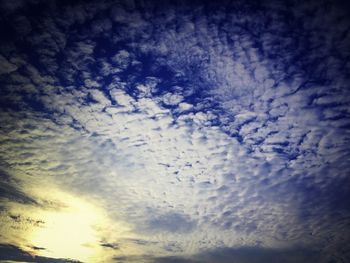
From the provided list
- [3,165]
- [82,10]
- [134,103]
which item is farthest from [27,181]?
[82,10]

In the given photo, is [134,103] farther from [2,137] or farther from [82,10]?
[2,137]

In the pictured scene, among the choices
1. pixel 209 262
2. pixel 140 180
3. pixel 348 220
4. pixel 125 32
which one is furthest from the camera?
pixel 209 262

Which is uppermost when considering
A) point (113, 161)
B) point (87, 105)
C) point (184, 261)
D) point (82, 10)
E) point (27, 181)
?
point (82, 10)

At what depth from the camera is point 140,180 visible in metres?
8.16

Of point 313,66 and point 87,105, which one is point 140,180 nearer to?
point 87,105

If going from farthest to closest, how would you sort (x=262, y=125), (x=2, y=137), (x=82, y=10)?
(x=2, y=137) → (x=262, y=125) → (x=82, y=10)

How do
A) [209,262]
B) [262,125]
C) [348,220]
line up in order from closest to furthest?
1. [262,125]
2. [348,220]
3. [209,262]

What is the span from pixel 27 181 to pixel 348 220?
13.9 meters

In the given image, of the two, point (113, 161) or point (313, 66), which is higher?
point (313, 66)

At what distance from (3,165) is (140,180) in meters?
4.59

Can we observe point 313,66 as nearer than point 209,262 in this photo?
Yes

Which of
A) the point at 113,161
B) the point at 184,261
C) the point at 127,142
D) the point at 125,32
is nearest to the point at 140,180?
the point at 113,161

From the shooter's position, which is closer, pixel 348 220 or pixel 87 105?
pixel 87 105

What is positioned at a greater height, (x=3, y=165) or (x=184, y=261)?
(x=3, y=165)
